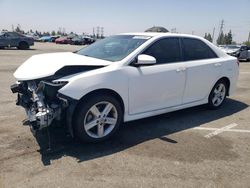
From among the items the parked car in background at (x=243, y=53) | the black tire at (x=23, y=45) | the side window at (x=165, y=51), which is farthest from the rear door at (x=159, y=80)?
the black tire at (x=23, y=45)

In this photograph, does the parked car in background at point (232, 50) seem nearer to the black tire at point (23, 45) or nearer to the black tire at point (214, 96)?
the black tire at point (214, 96)

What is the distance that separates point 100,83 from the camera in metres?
3.90

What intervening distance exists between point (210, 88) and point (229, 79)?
2.43ft

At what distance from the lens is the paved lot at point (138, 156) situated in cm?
322

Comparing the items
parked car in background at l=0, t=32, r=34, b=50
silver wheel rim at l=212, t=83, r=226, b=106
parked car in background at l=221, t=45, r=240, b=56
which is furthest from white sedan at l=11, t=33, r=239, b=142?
parked car in background at l=0, t=32, r=34, b=50

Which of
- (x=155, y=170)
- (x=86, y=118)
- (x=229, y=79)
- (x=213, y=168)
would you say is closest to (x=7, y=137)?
(x=86, y=118)

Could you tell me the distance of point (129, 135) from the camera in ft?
14.9

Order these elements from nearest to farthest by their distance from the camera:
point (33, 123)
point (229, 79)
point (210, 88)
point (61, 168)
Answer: point (61, 168)
point (33, 123)
point (210, 88)
point (229, 79)

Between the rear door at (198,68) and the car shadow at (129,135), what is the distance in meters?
0.43

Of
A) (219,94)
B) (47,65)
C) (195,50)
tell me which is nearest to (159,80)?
(195,50)

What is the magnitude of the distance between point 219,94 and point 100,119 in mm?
3250

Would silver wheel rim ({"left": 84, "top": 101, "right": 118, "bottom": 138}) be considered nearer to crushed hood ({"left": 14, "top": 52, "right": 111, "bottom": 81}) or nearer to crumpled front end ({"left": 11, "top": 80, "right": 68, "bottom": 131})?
crumpled front end ({"left": 11, "top": 80, "right": 68, "bottom": 131})

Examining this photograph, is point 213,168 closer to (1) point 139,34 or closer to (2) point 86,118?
(2) point 86,118

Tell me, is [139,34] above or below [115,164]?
above
